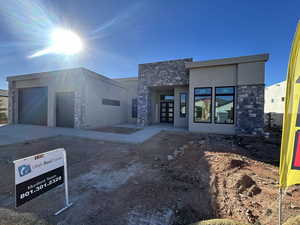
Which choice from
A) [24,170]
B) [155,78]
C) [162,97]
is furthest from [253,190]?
[162,97]

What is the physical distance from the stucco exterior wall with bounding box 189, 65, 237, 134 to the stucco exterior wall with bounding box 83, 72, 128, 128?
23.1 feet

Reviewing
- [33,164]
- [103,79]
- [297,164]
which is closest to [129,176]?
[33,164]

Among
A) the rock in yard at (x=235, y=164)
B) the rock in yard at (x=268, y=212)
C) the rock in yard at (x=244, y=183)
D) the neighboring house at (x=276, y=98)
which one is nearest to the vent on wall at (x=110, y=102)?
the rock in yard at (x=235, y=164)

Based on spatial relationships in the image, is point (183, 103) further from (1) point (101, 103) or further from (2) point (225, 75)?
(1) point (101, 103)

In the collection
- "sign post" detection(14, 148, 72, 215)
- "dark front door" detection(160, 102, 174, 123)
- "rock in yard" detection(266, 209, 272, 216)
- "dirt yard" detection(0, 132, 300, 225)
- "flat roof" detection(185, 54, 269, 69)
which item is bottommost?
"dirt yard" detection(0, 132, 300, 225)

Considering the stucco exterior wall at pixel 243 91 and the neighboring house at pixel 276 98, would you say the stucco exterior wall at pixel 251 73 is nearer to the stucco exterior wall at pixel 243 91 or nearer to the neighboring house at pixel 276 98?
the stucco exterior wall at pixel 243 91

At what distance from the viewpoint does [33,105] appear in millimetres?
10820

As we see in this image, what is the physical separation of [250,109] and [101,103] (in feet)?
34.0

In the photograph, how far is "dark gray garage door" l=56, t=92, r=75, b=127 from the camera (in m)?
9.59

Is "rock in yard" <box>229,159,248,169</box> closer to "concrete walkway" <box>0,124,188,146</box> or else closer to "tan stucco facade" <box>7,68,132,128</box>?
"concrete walkway" <box>0,124,188,146</box>

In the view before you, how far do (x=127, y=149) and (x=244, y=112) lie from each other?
7049 mm

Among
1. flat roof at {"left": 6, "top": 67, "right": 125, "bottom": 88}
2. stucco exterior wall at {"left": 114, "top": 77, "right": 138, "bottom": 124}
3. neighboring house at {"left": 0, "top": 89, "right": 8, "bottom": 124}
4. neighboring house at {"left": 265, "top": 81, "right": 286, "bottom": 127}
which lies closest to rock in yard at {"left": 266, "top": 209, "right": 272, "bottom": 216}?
flat roof at {"left": 6, "top": 67, "right": 125, "bottom": 88}

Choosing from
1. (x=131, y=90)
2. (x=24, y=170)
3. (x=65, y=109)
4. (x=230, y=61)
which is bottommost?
(x=24, y=170)

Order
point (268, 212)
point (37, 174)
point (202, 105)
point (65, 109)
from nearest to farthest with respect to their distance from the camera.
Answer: point (37, 174) < point (268, 212) < point (202, 105) < point (65, 109)
